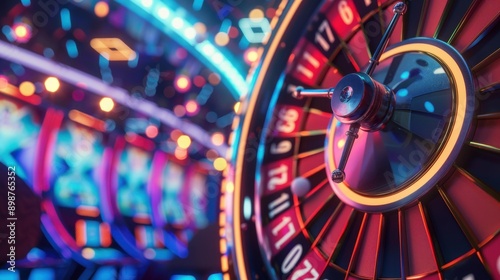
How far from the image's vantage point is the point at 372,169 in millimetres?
1564

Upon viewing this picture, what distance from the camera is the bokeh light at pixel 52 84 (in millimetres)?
2992

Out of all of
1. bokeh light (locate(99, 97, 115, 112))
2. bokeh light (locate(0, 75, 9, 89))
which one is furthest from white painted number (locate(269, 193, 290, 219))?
bokeh light (locate(0, 75, 9, 89))

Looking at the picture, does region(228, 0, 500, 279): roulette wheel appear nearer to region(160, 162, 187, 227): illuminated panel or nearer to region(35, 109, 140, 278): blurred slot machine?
region(35, 109, 140, 278): blurred slot machine

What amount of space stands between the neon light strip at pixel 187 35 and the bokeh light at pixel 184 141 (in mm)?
456

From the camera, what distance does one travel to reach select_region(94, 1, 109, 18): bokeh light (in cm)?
313

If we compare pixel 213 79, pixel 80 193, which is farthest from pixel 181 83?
pixel 80 193

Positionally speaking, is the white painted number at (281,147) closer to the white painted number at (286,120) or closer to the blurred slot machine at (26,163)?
the white painted number at (286,120)

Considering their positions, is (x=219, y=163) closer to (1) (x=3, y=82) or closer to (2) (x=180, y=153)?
(2) (x=180, y=153)

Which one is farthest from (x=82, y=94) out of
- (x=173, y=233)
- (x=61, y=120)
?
(x=173, y=233)

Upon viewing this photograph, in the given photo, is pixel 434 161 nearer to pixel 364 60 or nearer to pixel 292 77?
pixel 364 60

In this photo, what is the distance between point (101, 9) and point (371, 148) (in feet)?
7.21

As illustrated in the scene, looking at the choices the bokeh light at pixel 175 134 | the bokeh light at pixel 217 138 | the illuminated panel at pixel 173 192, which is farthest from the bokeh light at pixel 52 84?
the bokeh light at pixel 217 138

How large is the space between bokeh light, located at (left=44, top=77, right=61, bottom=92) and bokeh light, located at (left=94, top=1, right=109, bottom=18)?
503 mm

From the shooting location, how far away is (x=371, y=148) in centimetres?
161
